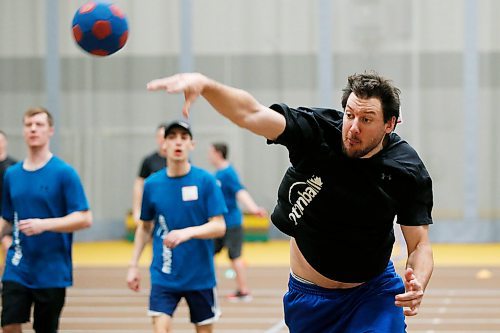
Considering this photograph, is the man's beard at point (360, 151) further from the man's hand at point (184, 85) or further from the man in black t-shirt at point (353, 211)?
the man's hand at point (184, 85)

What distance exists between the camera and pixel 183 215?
680 cm

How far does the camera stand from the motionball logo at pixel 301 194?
14.6 ft

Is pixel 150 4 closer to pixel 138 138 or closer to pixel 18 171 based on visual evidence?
pixel 138 138

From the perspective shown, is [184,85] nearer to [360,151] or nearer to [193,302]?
[360,151]

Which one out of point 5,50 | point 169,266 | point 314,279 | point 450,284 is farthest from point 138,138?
point 314,279

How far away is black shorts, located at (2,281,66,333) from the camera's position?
6355 millimetres

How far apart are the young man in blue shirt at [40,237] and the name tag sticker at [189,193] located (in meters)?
0.73

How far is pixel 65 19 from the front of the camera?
17.1 m

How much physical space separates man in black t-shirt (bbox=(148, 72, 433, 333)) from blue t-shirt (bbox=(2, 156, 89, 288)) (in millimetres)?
2225

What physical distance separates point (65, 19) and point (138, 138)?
2.57 meters

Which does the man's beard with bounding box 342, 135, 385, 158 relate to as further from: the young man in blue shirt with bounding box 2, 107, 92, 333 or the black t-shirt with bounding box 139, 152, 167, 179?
the black t-shirt with bounding box 139, 152, 167, 179

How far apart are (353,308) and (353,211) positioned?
1.71 ft

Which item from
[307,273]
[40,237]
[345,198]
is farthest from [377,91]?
[40,237]

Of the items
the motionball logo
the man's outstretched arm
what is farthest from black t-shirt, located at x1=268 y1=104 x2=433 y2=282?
the man's outstretched arm
